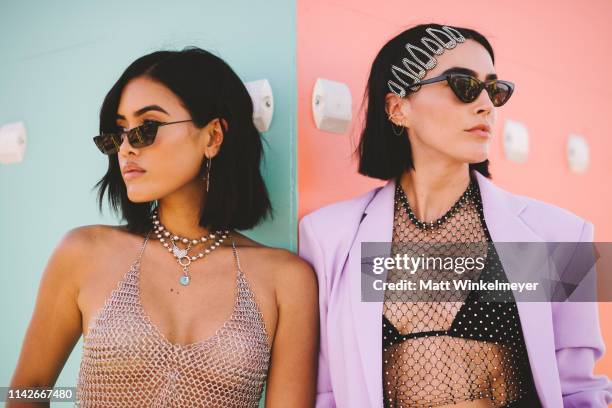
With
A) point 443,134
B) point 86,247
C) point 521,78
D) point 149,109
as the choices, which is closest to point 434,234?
point 443,134

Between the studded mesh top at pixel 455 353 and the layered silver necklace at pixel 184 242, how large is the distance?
0.68 m

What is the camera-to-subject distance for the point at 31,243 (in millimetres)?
3619

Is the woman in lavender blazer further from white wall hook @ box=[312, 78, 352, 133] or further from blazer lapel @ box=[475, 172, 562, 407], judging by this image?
white wall hook @ box=[312, 78, 352, 133]

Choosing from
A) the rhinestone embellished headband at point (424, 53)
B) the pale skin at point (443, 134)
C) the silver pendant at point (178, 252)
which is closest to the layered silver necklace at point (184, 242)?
the silver pendant at point (178, 252)

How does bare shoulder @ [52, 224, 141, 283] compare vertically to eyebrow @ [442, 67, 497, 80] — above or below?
below

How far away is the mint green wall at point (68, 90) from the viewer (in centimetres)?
291

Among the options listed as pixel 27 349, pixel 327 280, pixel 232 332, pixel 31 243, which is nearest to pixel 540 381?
pixel 327 280

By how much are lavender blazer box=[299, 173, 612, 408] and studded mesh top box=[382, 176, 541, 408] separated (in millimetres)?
69

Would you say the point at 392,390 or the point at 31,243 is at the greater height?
the point at 31,243

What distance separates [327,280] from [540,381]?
2.54ft

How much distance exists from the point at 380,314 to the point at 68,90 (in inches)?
82.4

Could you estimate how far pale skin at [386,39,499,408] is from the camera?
248 cm

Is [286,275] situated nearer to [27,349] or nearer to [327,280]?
[327,280]

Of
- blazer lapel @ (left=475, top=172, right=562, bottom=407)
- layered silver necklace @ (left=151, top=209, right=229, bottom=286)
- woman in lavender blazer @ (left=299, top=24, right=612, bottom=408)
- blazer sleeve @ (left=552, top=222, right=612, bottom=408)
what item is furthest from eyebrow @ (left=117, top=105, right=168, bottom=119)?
blazer sleeve @ (left=552, top=222, right=612, bottom=408)
